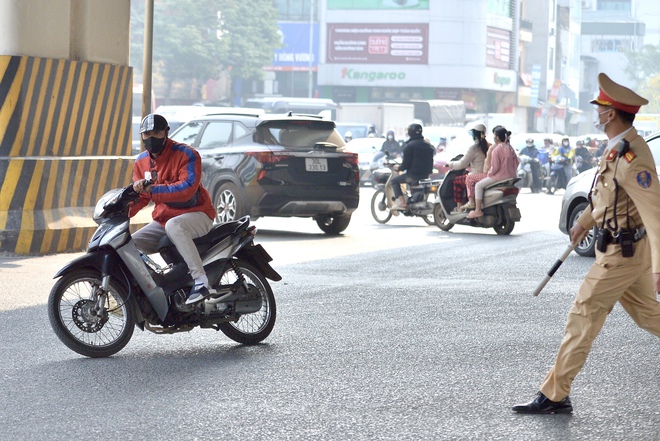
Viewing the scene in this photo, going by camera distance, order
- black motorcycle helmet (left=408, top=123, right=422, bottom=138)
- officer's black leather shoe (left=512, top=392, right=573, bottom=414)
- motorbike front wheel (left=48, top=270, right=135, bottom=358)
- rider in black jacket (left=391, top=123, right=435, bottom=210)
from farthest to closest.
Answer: rider in black jacket (left=391, top=123, right=435, bottom=210)
black motorcycle helmet (left=408, top=123, right=422, bottom=138)
motorbike front wheel (left=48, top=270, right=135, bottom=358)
officer's black leather shoe (left=512, top=392, right=573, bottom=414)

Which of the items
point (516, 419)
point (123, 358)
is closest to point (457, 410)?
point (516, 419)

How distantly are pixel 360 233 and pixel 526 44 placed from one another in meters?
91.9

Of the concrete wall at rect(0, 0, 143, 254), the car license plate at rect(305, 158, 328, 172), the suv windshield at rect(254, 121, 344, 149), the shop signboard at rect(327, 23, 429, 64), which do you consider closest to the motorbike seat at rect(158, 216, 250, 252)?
the concrete wall at rect(0, 0, 143, 254)

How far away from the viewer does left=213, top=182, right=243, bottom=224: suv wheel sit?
17.5 meters

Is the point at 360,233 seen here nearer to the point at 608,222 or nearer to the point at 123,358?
the point at 123,358

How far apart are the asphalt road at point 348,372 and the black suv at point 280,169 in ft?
16.0

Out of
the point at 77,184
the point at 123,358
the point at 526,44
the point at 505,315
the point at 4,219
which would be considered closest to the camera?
the point at 123,358

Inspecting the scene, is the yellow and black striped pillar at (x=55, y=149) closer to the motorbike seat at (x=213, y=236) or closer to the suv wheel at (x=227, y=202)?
the suv wheel at (x=227, y=202)

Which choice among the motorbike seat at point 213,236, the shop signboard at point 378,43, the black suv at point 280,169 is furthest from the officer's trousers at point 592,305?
the shop signboard at point 378,43

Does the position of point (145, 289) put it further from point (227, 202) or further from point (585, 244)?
point (227, 202)

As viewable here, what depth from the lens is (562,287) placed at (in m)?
11.9

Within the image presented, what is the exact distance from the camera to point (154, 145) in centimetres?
806

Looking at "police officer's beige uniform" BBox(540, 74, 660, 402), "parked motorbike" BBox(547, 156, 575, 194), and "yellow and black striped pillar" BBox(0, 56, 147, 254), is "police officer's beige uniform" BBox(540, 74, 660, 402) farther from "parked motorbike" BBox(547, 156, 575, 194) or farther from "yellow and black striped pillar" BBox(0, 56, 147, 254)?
"parked motorbike" BBox(547, 156, 575, 194)

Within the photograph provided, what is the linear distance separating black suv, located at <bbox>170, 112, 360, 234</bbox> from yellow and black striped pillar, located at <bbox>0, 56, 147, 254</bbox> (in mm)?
1907
